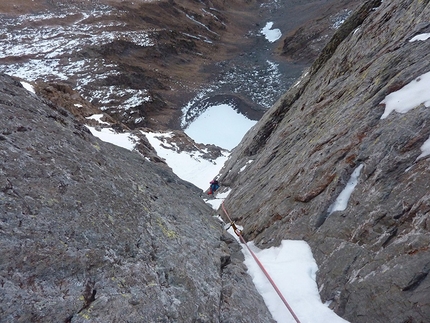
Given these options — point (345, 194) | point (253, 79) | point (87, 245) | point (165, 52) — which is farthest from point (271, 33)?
point (87, 245)

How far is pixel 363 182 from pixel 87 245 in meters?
5.34

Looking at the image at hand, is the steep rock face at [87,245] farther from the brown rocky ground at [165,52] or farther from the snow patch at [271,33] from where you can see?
the snow patch at [271,33]

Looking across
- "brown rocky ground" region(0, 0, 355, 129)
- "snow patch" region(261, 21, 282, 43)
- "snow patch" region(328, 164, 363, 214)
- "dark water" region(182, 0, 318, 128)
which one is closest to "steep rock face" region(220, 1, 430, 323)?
"snow patch" region(328, 164, 363, 214)

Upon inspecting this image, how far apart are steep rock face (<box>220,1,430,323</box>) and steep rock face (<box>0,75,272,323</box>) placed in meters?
1.80

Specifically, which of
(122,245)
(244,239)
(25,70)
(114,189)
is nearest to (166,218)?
(114,189)

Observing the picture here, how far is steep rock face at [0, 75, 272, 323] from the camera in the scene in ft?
13.0

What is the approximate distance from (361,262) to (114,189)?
15.8ft

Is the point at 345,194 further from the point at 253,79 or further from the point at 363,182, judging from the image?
the point at 253,79

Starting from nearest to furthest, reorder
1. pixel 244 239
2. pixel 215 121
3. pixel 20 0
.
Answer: pixel 244 239 < pixel 215 121 < pixel 20 0

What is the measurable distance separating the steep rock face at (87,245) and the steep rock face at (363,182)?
5.90 ft

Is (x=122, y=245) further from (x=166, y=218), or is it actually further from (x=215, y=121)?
(x=215, y=121)

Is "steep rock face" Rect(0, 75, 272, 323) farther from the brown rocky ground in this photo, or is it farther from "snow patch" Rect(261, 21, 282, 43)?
"snow patch" Rect(261, 21, 282, 43)

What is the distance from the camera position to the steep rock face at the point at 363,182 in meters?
4.71

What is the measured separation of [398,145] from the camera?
234 inches
